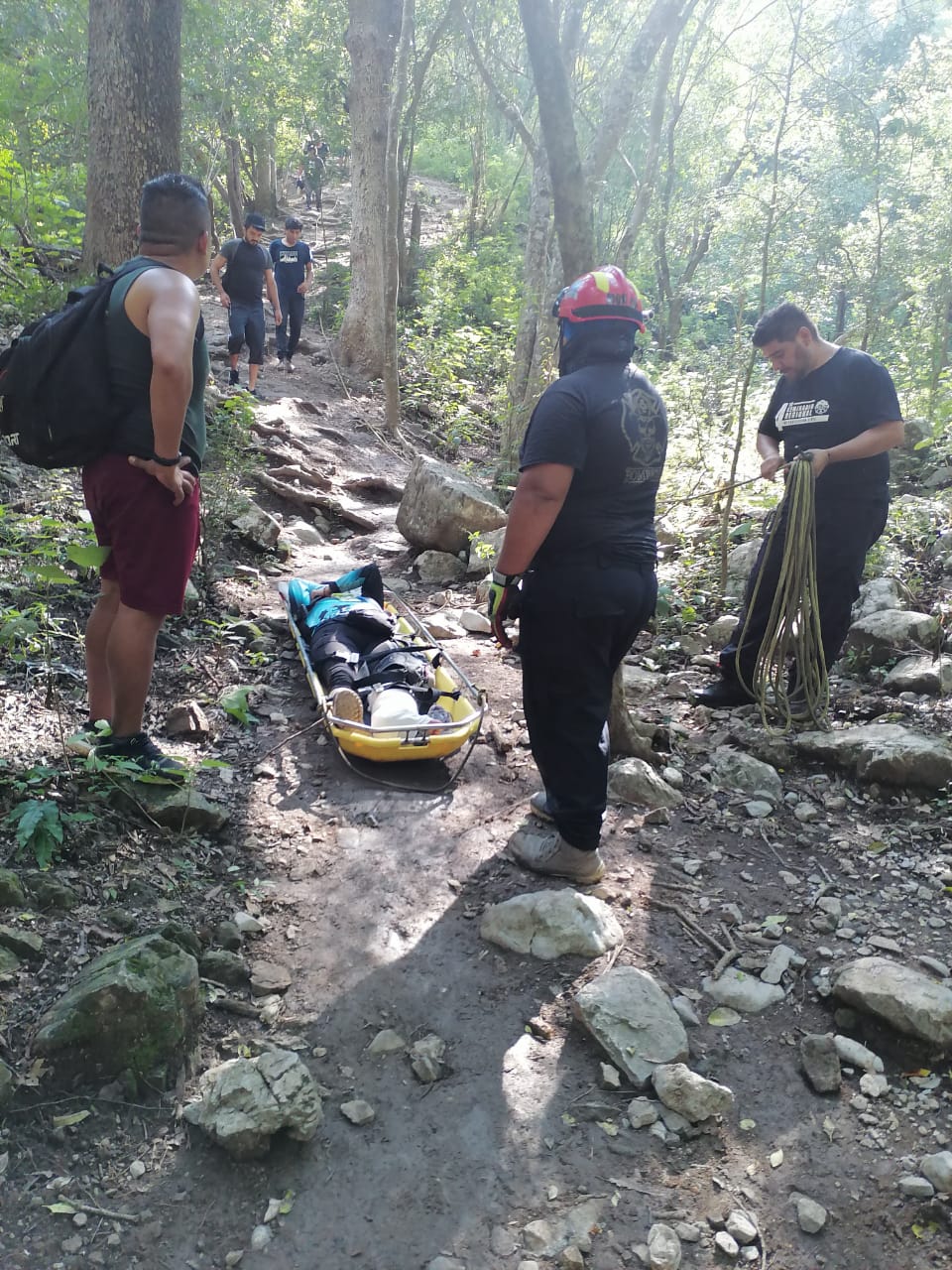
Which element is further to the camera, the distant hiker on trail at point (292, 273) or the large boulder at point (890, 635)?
the distant hiker on trail at point (292, 273)

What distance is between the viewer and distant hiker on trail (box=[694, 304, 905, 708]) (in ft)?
12.8

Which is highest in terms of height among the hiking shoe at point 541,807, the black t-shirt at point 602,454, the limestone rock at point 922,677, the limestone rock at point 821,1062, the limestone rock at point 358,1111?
Answer: the black t-shirt at point 602,454

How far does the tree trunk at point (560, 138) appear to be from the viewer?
378 centimetres

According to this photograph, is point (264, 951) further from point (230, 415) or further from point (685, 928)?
point (230, 415)

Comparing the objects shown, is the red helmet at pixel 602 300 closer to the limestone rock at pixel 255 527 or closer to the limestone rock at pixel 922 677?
the limestone rock at pixel 922 677

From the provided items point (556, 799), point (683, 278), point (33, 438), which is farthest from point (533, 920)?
point (683, 278)

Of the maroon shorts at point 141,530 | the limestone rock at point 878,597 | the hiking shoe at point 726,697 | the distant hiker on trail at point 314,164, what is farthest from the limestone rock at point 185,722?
the distant hiker on trail at point 314,164

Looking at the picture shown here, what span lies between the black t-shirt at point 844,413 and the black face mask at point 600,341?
1.71 metres

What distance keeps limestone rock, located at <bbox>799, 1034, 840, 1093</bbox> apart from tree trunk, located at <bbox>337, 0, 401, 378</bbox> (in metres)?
10.8

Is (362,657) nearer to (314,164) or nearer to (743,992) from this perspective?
(743,992)

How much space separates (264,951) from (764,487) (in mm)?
5592

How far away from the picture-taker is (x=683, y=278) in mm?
19922

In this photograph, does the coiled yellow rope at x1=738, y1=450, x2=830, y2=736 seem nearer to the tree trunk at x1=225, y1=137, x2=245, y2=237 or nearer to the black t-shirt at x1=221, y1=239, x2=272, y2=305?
the black t-shirt at x1=221, y1=239, x2=272, y2=305

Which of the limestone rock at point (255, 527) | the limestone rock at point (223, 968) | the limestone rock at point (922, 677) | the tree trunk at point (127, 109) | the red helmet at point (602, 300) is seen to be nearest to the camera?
the limestone rock at point (223, 968)
